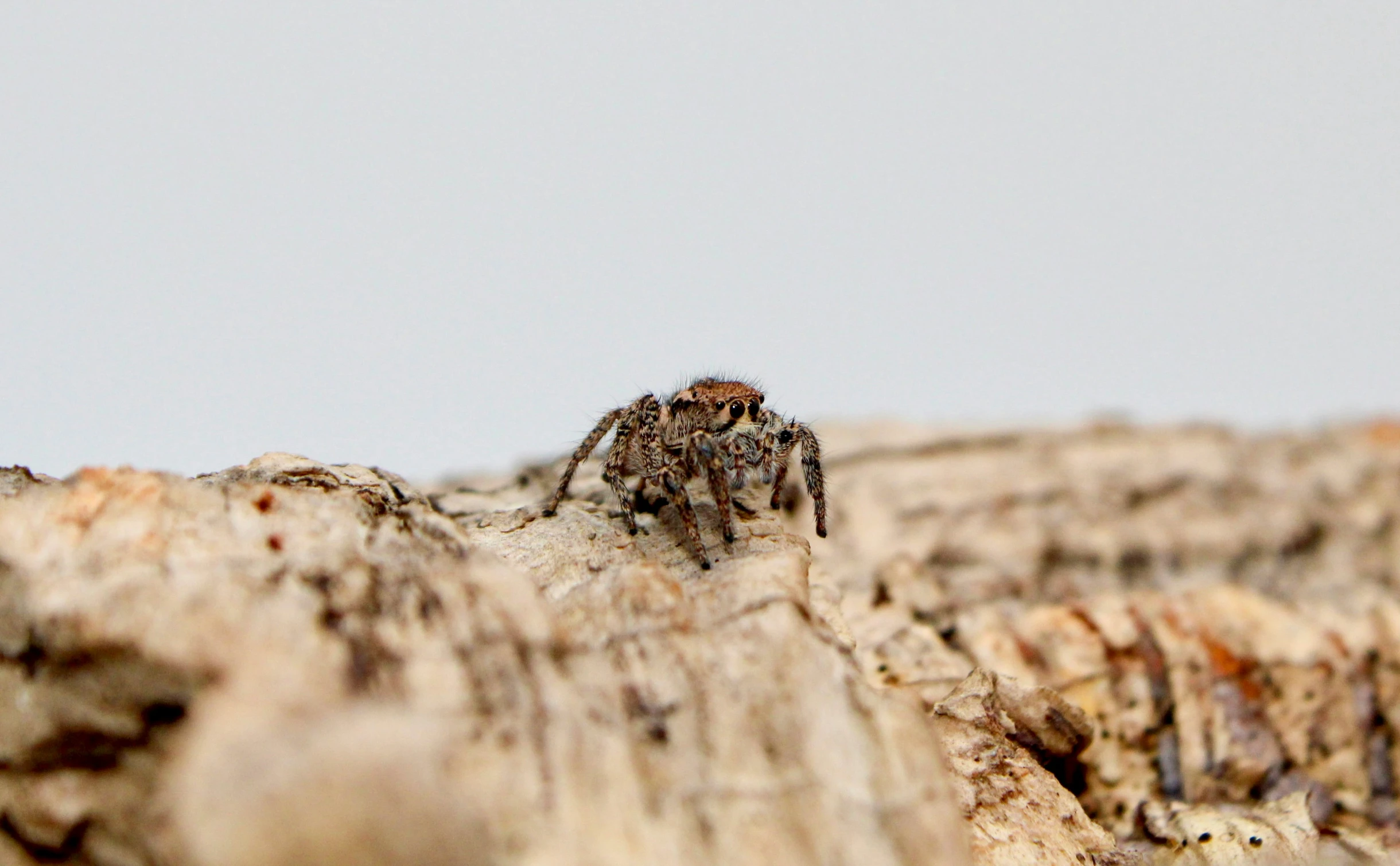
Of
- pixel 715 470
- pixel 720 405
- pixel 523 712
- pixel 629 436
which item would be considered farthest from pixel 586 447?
pixel 523 712

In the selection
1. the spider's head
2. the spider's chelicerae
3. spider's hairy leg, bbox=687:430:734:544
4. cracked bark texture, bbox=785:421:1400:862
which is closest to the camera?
spider's hairy leg, bbox=687:430:734:544

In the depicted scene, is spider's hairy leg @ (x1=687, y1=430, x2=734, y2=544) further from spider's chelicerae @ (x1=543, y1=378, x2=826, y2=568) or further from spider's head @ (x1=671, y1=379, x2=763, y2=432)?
spider's head @ (x1=671, y1=379, x2=763, y2=432)

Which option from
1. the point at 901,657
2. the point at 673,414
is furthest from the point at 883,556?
the point at 673,414

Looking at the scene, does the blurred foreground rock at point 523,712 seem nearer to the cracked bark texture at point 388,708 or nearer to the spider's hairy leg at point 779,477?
the cracked bark texture at point 388,708

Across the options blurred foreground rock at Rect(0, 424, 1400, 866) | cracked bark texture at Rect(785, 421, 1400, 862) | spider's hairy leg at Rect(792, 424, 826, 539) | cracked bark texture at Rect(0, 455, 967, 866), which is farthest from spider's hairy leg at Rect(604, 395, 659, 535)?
cracked bark texture at Rect(0, 455, 967, 866)

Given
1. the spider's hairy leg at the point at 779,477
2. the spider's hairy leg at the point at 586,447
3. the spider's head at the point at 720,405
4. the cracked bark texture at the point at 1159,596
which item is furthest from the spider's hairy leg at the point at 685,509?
the cracked bark texture at the point at 1159,596
